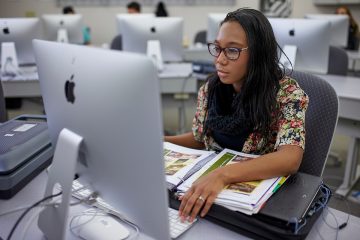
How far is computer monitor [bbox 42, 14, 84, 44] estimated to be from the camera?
11.1 feet

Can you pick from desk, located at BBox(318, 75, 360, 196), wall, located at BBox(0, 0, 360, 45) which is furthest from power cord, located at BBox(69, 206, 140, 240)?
wall, located at BBox(0, 0, 360, 45)

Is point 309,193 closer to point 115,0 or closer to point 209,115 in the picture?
point 209,115

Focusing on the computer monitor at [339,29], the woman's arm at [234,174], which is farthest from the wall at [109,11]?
the woman's arm at [234,174]

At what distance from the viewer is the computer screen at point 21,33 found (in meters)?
2.60

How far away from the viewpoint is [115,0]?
5320 millimetres

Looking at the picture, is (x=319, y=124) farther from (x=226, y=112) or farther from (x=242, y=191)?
(x=242, y=191)

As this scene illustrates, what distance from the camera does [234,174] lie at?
2.90 feet

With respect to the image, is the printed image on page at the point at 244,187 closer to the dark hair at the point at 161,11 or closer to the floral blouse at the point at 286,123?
the floral blouse at the point at 286,123

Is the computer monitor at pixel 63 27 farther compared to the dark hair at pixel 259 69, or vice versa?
the computer monitor at pixel 63 27

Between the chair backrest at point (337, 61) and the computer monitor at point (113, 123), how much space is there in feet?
7.29

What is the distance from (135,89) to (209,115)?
0.71 m

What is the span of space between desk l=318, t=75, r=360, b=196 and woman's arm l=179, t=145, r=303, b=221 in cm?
118

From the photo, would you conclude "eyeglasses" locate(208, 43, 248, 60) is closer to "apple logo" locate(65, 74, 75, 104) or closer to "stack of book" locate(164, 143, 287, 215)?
"stack of book" locate(164, 143, 287, 215)

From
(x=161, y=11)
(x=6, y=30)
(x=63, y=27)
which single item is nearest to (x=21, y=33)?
(x=6, y=30)
